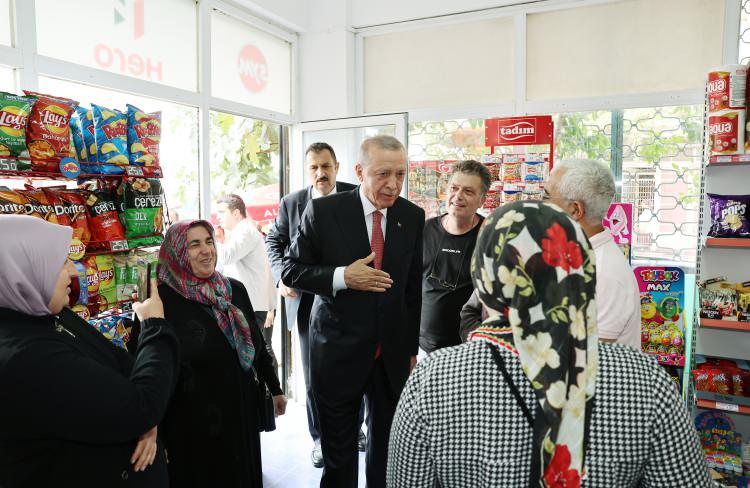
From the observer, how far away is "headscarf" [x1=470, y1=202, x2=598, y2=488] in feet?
3.01

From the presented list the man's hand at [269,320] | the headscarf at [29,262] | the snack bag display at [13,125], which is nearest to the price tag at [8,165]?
the snack bag display at [13,125]

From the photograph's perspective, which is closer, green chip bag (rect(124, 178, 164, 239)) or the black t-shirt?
green chip bag (rect(124, 178, 164, 239))

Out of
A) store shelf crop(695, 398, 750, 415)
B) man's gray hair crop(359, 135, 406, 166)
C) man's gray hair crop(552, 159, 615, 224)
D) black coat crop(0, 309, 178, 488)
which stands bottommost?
store shelf crop(695, 398, 750, 415)

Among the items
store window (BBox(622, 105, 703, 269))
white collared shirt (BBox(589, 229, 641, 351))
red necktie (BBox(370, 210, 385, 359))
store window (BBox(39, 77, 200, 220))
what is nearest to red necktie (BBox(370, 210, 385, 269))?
red necktie (BBox(370, 210, 385, 359))

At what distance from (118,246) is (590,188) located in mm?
1962

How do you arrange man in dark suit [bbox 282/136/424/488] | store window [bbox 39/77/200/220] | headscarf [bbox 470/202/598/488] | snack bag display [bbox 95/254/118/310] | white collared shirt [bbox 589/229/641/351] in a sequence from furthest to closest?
1. store window [bbox 39/77/200/220]
2. snack bag display [bbox 95/254/118/310]
3. man in dark suit [bbox 282/136/424/488]
4. white collared shirt [bbox 589/229/641/351]
5. headscarf [bbox 470/202/598/488]

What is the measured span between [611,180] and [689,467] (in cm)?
107

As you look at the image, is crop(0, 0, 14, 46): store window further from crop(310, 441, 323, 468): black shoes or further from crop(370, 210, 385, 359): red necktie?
crop(310, 441, 323, 468): black shoes

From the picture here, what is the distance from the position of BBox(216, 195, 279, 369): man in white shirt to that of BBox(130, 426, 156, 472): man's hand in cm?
244

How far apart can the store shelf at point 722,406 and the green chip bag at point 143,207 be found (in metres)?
3.02

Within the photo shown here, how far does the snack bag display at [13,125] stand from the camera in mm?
1853

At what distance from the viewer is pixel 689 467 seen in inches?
38.5

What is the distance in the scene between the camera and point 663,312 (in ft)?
9.45

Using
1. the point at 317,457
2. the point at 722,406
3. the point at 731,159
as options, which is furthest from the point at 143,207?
the point at 722,406
